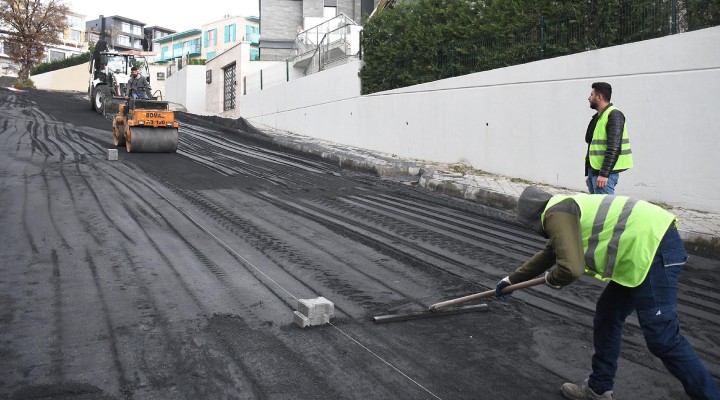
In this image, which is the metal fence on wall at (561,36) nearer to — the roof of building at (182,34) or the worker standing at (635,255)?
the worker standing at (635,255)

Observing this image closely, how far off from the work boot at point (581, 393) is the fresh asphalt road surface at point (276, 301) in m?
0.15

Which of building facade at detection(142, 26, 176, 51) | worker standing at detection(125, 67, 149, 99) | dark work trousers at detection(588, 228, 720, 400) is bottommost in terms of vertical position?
dark work trousers at detection(588, 228, 720, 400)

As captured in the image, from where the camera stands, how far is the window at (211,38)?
72.3 metres

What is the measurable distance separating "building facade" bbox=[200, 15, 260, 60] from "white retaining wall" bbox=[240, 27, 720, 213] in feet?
178

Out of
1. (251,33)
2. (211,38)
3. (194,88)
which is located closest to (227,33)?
(251,33)

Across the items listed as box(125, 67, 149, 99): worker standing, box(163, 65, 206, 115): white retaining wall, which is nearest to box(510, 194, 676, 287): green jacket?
box(125, 67, 149, 99): worker standing

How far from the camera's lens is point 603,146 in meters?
7.05

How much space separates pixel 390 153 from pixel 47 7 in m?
48.8

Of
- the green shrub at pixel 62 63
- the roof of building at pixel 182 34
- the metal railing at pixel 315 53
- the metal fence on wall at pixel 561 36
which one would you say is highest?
the roof of building at pixel 182 34

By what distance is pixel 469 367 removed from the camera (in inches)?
177

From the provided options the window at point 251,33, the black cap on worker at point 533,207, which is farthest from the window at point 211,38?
the black cap on worker at point 533,207

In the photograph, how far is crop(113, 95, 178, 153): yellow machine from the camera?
637 inches

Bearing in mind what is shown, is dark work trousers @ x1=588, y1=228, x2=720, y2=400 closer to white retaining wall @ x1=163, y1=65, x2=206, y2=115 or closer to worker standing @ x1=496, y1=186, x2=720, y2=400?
worker standing @ x1=496, y1=186, x2=720, y2=400

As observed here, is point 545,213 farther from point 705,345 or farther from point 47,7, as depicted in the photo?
point 47,7
